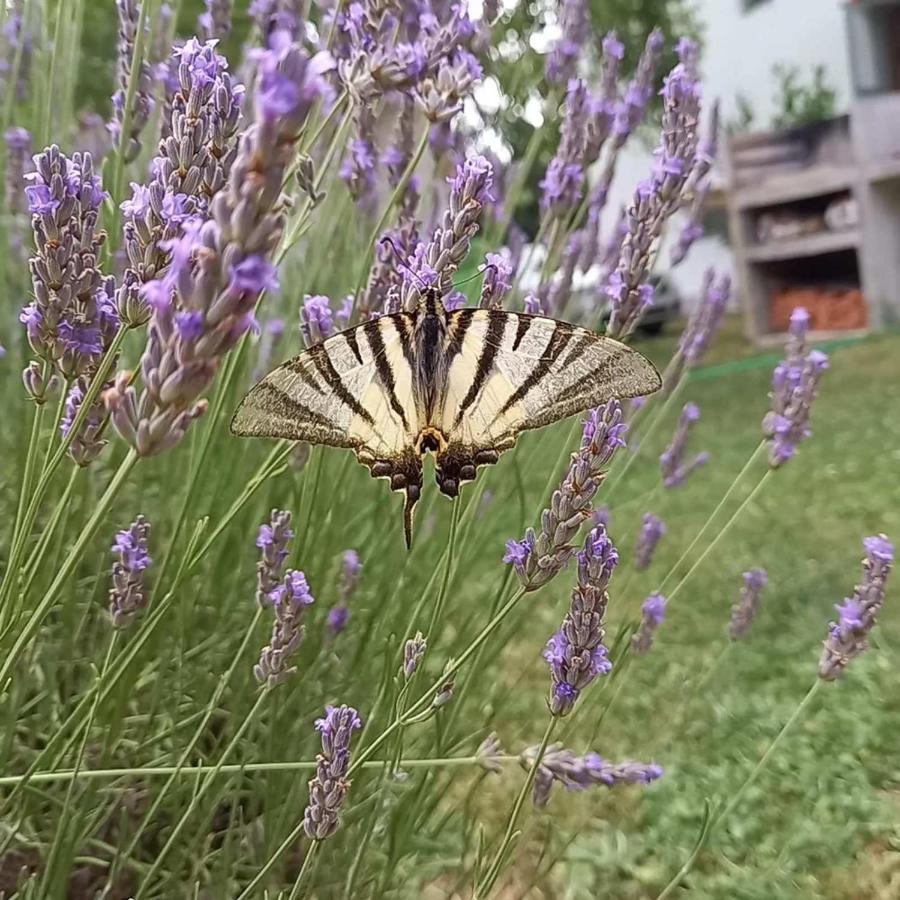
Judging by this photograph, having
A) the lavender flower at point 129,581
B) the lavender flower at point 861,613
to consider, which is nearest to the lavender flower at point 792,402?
the lavender flower at point 861,613

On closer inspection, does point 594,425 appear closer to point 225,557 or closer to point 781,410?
point 781,410

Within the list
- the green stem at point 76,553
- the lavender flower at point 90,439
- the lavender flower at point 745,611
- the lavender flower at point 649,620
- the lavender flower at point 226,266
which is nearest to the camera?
the lavender flower at point 226,266

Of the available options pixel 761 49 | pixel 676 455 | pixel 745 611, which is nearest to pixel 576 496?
pixel 745 611

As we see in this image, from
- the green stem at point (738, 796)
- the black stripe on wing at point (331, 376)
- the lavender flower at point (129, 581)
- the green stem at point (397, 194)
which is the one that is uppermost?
the green stem at point (397, 194)

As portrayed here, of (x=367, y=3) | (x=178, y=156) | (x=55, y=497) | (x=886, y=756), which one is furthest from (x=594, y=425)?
(x=886, y=756)

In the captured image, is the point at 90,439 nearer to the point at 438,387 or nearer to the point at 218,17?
the point at 438,387

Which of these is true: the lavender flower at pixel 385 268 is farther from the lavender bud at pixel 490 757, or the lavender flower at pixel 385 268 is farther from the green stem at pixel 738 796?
the green stem at pixel 738 796
